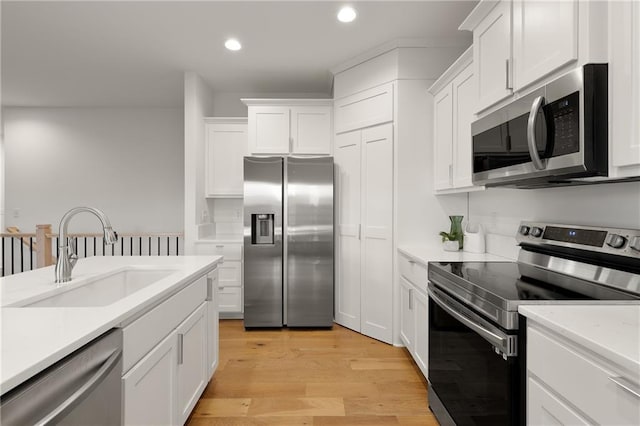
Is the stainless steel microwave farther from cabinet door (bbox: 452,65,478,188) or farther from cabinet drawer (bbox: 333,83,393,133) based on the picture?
cabinet drawer (bbox: 333,83,393,133)

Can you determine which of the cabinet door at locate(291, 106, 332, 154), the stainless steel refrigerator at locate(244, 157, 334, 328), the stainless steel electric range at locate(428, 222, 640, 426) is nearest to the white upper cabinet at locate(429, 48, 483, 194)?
the stainless steel electric range at locate(428, 222, 640, 426)

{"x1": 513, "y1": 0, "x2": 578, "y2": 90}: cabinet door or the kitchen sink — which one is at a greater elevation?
{"x1": 513, "y1": 0, "x2": 578, "y2": 90}: cabinet door

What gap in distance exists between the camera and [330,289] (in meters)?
3.69

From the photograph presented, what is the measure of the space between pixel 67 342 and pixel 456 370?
1615mm

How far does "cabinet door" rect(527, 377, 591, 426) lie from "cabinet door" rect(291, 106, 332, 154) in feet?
10.6

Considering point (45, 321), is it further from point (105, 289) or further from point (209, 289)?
point (209, 289)

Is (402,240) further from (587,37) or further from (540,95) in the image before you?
(587,37)

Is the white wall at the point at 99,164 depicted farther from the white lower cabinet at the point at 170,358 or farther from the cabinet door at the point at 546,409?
the cabinet door at the point at 546,409

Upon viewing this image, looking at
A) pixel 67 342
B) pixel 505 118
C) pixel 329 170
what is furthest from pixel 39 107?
pixel 505 118

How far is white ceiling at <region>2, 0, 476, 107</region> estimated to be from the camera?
2.80m

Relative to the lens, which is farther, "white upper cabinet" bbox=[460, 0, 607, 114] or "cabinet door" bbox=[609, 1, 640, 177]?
"white upper cabinet" bbox=[460, 0, 607, 114]

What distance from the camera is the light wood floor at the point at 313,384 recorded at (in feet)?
6.94

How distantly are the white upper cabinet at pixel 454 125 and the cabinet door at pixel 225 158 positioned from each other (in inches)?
93.2

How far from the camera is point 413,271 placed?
8.72ft
